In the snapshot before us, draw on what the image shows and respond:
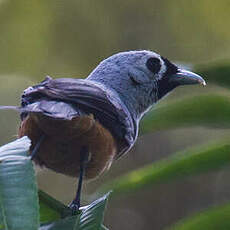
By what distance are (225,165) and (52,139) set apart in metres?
0.70

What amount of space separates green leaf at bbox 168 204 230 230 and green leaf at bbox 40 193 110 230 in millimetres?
594

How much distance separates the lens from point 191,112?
2855 millimetres

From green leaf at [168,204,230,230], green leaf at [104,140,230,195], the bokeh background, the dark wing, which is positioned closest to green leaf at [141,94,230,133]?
green leaf at [104,140,230,195]

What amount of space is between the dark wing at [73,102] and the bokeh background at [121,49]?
5.57 m

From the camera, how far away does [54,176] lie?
33.1 ft

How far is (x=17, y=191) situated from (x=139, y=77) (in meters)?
2.10

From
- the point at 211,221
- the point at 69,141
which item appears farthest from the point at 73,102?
the point at 211,221

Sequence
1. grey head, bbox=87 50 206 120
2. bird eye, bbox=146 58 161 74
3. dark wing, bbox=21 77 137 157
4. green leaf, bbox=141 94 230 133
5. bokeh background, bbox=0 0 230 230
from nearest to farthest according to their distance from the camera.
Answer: dark wing, bbox=21 77 137 157 < green leaf, bbox=141 94 230 133 < grey head, bbox=87 50 206 120 < bird eye, bbox=146 58 161 74 < bokeh background, bbox=0 0 230 230

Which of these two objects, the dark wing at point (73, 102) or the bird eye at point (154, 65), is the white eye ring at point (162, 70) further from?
the dark wing at point (73, 102)

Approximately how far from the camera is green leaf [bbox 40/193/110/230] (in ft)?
6.55

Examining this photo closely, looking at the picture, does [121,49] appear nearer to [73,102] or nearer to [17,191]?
[73,102]

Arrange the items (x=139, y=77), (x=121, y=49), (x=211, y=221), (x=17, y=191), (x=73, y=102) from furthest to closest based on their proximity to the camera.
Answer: (x=121, y=49), (x=139, y=77), (x=73, y=102), (x=211, y=221), (x=17, y=191)

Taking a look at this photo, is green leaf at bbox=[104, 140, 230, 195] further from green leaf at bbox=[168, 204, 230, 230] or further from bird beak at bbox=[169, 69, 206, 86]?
bird beak at bbox=[169, 69, 206, 86]

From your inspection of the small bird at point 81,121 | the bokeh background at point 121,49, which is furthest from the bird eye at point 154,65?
the bokeh background at point 121,49
